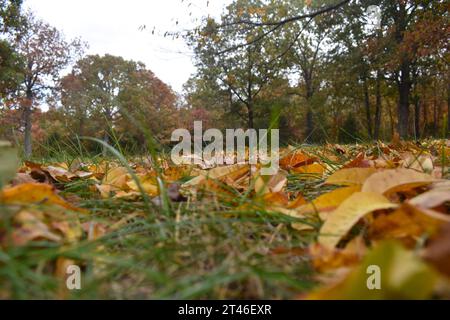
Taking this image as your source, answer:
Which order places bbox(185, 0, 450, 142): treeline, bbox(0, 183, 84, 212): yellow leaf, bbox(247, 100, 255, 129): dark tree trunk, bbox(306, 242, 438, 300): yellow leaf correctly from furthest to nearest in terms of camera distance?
bbox(247, 100, 255, 129): dark tree trunk, bbox(185, 0, 450, 142): treeline, bbox(0, 183, 84, 212): yellow leaf, bbox(306, 242, 438, 300): yellow leaf

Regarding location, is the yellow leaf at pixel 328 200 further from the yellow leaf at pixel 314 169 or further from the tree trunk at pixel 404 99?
the tree trunk at pixel 404 99

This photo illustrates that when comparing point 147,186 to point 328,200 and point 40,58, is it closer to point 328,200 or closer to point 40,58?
point 328,200

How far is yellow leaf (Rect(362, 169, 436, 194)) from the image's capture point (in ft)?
2.10

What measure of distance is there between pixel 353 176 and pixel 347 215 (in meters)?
0.27

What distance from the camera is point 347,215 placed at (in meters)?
0.53

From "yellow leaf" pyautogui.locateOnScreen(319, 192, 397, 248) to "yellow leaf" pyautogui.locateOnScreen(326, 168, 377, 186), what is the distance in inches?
8.7

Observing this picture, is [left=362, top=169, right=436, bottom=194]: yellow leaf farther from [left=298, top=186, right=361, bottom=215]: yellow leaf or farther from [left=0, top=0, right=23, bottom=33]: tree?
[left=0, top=0, right=23, bottom=33]: tree

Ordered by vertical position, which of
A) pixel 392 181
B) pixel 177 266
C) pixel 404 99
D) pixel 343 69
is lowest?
pixel 177 266

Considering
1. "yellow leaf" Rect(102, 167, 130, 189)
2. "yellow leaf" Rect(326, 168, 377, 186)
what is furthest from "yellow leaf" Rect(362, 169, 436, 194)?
"yellow leaf" Rect(102, 167, 130, 189)

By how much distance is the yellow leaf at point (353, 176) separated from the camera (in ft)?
2.53

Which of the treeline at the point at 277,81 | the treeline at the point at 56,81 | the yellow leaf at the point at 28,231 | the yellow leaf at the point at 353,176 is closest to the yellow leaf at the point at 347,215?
the yellow leaf at the point at 353,176

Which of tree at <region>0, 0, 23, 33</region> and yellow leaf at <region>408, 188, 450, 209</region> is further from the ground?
tree at <region>0, 0, 23, 33</region>

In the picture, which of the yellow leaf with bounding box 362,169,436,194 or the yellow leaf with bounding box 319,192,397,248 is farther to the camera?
the yellow leaf with bounding box 362,169,436,194

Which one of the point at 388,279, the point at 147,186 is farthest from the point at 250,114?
the point at 388,279
